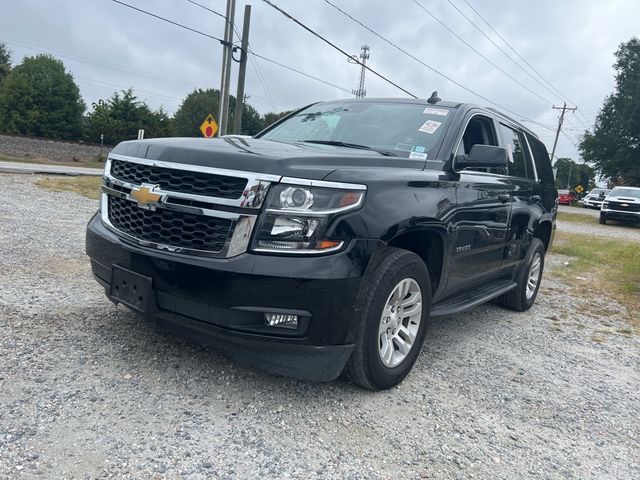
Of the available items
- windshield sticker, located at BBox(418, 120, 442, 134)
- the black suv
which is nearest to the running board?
the black suv

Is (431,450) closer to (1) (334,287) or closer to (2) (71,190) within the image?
(1) (334,287)

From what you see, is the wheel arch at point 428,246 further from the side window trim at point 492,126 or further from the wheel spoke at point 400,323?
the side window trim at point 492,126

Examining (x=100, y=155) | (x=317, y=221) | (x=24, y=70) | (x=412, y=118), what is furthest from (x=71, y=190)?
(x=24, y=70)

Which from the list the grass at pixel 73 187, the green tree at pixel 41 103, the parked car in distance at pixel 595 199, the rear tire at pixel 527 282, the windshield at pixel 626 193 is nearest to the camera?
the rear tire at pixel 527 282

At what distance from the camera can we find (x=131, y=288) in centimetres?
288

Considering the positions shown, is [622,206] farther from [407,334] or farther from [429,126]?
[407,334]

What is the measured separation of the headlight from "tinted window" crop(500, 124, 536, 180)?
276 centimetres

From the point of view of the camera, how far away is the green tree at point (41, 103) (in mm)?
53516

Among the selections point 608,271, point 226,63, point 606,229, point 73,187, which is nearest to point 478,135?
point 608,271

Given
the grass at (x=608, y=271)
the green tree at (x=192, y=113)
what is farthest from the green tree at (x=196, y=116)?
the grass at (x=608, y=271)

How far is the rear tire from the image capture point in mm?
5391

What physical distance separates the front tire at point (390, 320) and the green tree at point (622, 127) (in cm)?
4623

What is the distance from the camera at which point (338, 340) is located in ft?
8.90

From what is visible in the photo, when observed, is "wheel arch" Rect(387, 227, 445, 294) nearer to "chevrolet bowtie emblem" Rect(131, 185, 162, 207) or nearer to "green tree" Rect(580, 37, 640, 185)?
"chevrolet bowtie emblem" Rect(131, 185, 162, 207)
